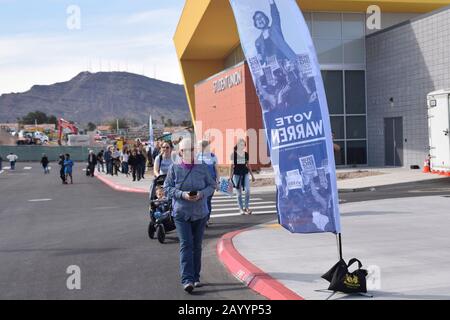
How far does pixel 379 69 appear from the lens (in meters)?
31.6

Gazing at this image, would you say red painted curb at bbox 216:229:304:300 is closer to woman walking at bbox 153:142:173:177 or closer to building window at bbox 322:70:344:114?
woman walking at bbox 153:142:173:177

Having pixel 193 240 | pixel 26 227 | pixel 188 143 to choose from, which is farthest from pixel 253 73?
pixel 26 227

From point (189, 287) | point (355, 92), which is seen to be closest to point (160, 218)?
point (189, 287)

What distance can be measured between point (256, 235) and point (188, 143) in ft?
13.0

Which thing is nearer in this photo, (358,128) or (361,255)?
(361,255)

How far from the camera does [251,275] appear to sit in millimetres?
7672

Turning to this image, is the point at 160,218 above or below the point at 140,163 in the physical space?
below

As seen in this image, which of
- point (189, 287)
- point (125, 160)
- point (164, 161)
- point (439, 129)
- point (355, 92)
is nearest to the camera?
point (189, 287)

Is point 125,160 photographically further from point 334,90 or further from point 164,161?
point 164,161

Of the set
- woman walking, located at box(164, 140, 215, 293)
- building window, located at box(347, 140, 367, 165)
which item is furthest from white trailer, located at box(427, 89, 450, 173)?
woman walking, located at box(164, 140, 215, 293)

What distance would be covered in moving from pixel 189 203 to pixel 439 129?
14.4 meters

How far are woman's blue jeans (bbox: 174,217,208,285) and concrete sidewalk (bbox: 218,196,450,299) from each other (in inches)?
27.3

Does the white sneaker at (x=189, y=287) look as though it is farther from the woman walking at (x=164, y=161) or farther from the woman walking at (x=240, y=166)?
the woman walking at (x=240, y=166)

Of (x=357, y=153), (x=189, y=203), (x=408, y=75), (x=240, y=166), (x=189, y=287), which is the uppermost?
(x=408, y=75)
